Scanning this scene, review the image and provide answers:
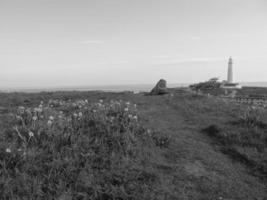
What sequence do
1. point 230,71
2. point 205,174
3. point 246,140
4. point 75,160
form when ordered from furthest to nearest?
1. point 230,71
2. point 246,140
3. point 205,174
4. point 75,160

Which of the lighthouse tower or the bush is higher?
the lighthouse tower

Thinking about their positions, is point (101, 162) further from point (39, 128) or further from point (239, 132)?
point (239, 132)

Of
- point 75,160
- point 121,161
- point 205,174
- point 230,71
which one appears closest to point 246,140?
point 205,174

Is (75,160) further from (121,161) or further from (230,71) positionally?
(230,71)

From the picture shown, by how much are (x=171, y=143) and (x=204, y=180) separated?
4.29 ft

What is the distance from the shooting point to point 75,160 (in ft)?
9.09

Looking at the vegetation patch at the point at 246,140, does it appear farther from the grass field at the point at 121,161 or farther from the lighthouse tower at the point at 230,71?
the lighthouse tower at the point at 230,71

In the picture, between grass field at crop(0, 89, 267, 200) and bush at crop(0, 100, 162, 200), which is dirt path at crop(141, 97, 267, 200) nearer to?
grass field at crop(0, 89, 267, 200)

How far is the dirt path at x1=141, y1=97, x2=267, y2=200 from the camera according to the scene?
2516mm

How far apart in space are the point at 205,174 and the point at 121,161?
4.54 ft

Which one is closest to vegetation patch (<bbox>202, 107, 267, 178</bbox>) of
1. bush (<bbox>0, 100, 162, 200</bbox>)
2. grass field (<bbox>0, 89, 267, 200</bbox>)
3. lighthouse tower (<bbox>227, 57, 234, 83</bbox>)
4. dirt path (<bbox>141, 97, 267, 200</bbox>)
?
grass field (<bbox>0, 89, 267, 200</bbox>)

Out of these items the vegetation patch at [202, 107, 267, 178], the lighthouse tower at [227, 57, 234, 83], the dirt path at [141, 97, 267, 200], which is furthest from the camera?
the lighthouse tower at [227, 57, 234, 83]

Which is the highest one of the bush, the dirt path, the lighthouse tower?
the lighthouse tower

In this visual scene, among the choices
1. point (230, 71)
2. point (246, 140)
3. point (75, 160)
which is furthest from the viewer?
point (230, 71)
